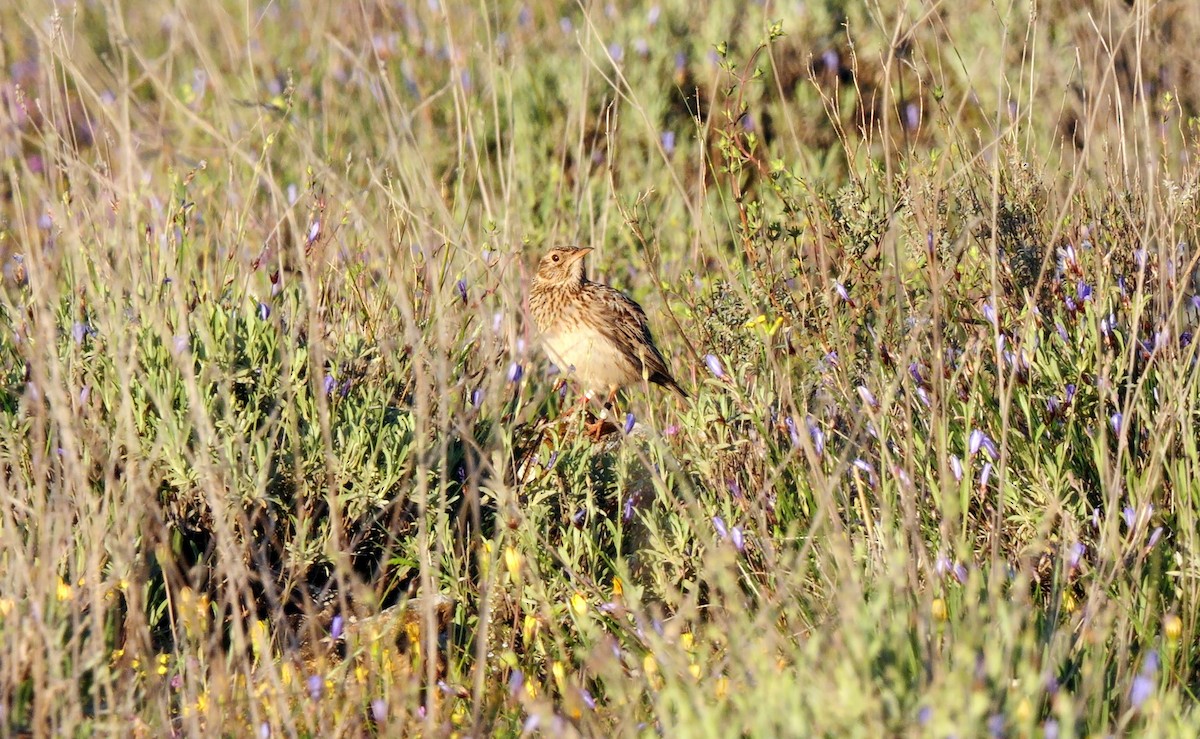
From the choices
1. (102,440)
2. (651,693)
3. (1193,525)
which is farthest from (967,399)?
(102,440)

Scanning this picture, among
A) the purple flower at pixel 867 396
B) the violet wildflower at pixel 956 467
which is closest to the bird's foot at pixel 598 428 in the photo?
the purple flower at pixel 867 396

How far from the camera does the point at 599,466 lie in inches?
171

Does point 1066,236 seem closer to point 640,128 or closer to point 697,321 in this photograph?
point 697,321

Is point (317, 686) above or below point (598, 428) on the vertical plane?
above

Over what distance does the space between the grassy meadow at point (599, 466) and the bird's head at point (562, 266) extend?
83 centimetres

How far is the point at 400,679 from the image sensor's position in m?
3.38

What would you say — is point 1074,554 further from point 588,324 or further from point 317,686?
point 588,324

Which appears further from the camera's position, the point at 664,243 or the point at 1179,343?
the point at 664,243

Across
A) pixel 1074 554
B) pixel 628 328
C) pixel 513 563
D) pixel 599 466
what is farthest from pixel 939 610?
pixel 628 328

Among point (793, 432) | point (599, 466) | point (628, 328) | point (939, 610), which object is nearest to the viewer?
point (939, 610)

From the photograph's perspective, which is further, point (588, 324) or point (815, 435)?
point (588, 324)

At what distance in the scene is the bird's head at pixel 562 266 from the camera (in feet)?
19.0

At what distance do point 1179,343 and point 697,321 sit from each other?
4.31 ft

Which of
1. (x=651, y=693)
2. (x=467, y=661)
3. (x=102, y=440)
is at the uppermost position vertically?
(x=102, y=440)
